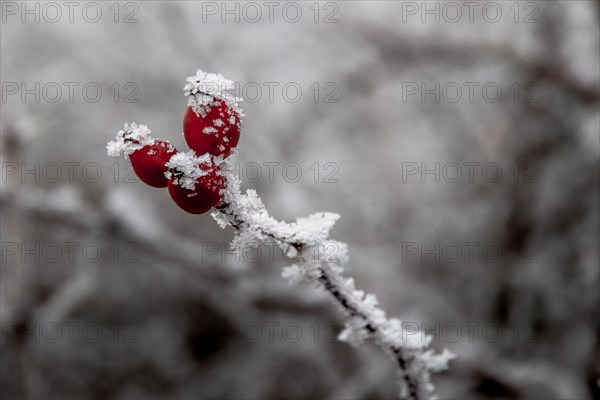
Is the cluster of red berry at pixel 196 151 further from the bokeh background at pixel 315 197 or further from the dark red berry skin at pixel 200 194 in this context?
the bokeh background at pixel 315 197

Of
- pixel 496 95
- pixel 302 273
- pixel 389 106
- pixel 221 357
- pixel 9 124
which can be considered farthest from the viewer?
pixel 389 106

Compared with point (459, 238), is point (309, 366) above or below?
below

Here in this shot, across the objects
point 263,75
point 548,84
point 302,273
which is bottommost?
point 302,273

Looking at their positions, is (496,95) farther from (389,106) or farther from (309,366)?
(309,366)

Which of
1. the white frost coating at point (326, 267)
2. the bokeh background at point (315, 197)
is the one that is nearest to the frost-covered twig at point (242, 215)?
the white frost coating at point (326, 267)

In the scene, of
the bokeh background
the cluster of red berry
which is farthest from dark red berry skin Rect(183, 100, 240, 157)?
the bokeh background

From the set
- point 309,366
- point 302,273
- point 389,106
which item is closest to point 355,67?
point 389,106
